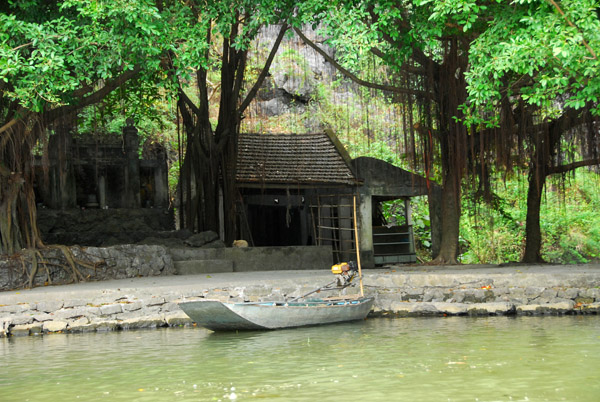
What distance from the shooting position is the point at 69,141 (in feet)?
59.1

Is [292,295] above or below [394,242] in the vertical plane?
below

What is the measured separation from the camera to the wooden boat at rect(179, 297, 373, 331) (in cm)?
941

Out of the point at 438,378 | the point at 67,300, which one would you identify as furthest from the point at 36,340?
the point at 438,378

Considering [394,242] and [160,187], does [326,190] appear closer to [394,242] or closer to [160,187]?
[394,242]

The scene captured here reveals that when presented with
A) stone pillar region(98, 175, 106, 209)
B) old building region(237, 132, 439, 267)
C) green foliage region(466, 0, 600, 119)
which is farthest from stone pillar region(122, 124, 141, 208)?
green foliage region(466, 0, 600, 119)

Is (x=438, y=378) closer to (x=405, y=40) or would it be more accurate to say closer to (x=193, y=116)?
(x=405, y=40)

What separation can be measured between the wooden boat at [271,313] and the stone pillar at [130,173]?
9.53m

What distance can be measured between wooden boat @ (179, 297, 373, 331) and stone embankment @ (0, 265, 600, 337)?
0.83 metres

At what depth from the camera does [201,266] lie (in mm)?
13945

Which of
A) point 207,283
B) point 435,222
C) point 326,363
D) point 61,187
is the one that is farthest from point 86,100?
point 435,222

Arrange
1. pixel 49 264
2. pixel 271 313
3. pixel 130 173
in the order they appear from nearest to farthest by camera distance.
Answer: pixel 271 313, pixel 49 264, pixel 130 173

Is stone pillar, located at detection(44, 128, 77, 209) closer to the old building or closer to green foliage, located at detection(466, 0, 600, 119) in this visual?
the old building

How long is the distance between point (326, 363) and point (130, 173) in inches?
508

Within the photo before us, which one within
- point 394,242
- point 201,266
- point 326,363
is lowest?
point 326,363
